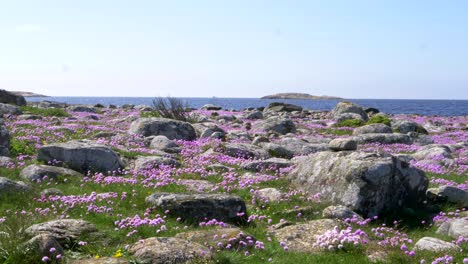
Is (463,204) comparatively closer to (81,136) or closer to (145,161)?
(145,161)

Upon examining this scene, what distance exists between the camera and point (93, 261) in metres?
6.61

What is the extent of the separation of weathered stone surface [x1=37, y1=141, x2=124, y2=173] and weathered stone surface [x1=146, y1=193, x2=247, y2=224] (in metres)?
5.11

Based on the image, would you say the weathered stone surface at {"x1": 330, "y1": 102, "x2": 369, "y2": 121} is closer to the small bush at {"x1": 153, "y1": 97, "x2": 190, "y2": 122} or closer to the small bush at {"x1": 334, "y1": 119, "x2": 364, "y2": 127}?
the small bush at {"x1": 334, "y1": 119, "x2": 364, "y2": 127}

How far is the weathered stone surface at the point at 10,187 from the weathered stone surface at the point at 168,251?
502cm

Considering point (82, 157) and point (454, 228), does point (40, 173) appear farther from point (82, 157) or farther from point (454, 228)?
point (454, 228)

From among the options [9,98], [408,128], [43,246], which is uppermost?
[9,98]

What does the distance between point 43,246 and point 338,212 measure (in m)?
6.11

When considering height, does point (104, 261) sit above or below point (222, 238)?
above

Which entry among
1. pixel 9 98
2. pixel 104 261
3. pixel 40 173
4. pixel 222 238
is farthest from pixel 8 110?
pixel 104 261

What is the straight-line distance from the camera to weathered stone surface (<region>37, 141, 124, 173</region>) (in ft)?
48.5

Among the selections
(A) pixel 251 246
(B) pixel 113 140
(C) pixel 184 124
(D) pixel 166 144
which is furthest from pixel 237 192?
(C) pixel 184 124

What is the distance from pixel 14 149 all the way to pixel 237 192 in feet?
30.0

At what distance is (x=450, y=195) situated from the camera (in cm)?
1231

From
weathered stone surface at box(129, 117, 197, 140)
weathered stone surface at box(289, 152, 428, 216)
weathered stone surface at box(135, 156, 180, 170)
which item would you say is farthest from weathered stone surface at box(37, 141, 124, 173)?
weathered stone surface at box(129, 117, 197, 140)
